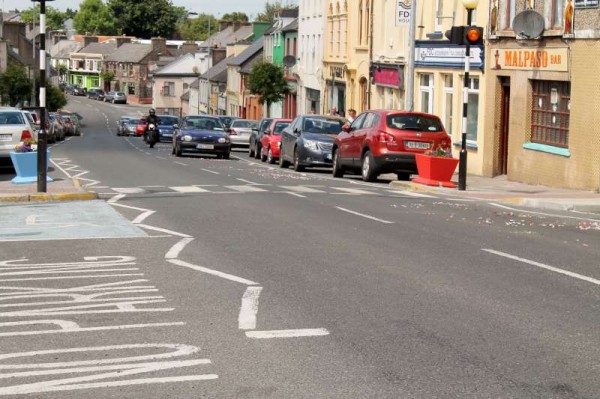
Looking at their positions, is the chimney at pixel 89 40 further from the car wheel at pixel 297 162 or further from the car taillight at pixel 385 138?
the car taillight at pixel 385 138

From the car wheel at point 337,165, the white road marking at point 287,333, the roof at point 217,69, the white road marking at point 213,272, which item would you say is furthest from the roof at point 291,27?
the white road marking at point 287,333

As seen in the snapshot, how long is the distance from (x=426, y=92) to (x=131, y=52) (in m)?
117

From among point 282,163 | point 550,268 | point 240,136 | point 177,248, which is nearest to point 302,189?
point 177,248

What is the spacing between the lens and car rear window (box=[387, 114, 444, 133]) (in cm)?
2695

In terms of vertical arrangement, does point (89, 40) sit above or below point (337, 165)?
above

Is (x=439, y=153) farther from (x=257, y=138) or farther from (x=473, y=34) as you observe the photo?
(x=257, y=138)

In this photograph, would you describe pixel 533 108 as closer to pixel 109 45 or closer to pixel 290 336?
pixel 290 336

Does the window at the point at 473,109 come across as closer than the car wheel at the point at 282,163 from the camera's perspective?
Yes

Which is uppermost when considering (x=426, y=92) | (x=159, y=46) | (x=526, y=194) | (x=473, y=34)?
(x=159, y=46)

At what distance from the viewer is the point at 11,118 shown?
28.9m

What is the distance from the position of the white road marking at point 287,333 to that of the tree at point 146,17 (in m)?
170

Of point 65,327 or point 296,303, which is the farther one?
point 296,303

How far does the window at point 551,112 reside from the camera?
27516mm

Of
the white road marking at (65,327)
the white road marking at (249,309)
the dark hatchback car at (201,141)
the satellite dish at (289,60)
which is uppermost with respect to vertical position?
the satellite dish at (289,60)
